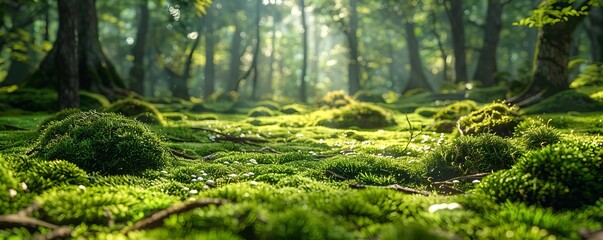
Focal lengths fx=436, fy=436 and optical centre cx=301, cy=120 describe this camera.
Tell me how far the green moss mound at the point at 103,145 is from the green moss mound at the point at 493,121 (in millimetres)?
7237

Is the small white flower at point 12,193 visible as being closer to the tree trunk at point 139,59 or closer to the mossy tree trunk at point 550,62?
the mossy tree trunk at point 550,62

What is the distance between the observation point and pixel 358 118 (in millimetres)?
16781

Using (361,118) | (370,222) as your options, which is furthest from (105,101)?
(370,222)

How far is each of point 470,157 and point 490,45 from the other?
953 inches

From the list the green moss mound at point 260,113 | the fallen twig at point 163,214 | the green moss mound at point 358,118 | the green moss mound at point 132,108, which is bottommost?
the green moss mound at point 260,113

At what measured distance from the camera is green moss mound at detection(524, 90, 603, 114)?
48.3 feet

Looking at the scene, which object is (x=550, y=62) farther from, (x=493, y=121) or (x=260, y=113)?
(x=260, y=113)

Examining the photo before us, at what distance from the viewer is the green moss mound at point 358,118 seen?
16.6m

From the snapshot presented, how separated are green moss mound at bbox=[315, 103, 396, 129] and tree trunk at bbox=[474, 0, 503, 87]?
1483cm

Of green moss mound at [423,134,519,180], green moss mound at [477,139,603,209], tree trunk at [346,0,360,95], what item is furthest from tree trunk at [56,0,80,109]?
tree trunk at [346,0,360,95]

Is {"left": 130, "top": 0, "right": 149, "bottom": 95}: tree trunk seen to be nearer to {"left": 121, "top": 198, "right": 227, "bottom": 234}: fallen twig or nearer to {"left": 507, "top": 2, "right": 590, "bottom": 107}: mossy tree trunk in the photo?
{"left": 507, "top": 2, "right": 590, "bottom": 107}: mossy tree trunk

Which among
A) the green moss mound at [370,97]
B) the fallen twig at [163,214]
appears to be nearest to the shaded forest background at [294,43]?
the green moss mound at [370,97]

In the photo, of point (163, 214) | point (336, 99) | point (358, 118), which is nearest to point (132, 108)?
point (358, 118)

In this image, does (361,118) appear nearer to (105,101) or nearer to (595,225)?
(105,101)
